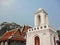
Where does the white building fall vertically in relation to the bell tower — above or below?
below

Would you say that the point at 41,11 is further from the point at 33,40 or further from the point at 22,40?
the point at 22,40

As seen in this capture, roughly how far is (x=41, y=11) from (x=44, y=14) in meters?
0.77

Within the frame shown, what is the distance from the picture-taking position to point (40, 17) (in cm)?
2339

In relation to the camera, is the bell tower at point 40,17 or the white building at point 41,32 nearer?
Result: the white building at point 41,32

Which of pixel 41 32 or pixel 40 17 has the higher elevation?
pixel 40 17

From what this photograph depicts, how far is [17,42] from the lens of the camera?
25.1 m

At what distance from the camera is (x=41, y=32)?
69.6ft

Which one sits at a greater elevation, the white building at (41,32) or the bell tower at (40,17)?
the bell tower at (40,17)

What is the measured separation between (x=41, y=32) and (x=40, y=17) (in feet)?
11.0

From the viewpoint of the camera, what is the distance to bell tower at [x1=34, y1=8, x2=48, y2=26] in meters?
22.5

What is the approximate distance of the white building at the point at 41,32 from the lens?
66.8ft

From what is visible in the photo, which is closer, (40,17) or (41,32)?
(41,32)

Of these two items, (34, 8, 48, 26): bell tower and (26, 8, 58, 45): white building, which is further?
(34, 8, 48, 26): bell tower

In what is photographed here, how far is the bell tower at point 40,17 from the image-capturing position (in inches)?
887
